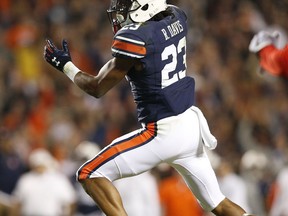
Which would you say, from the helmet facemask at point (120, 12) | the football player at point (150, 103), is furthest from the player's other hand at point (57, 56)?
the helmet facemask at point (120, 12)

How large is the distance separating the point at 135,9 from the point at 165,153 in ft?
2.79

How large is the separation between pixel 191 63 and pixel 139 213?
3.28 meters

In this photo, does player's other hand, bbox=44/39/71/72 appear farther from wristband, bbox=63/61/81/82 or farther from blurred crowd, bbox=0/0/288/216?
blurred crowd, bbox=0/0/288/216

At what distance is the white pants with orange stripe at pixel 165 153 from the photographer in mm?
5438

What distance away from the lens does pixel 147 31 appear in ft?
17.6

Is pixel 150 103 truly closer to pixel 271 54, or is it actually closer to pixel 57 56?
pixel 57 56

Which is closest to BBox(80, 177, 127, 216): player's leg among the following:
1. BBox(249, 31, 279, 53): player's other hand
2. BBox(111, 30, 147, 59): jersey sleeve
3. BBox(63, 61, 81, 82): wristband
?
BBox(63, 61, 81, 82): wristband

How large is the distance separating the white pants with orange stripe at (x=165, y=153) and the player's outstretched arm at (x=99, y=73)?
1.10 ft

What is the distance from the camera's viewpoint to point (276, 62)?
234 inches

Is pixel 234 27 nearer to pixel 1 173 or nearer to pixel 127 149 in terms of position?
pixel 1 173

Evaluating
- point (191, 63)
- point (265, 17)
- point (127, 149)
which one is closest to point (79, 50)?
point (191, 63)

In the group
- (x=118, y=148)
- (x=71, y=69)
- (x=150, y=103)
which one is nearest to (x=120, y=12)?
(x=71, y=69)

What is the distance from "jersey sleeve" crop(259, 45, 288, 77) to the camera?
591cm

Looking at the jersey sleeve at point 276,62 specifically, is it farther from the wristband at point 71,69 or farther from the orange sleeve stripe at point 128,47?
the wristband at point 71,69
